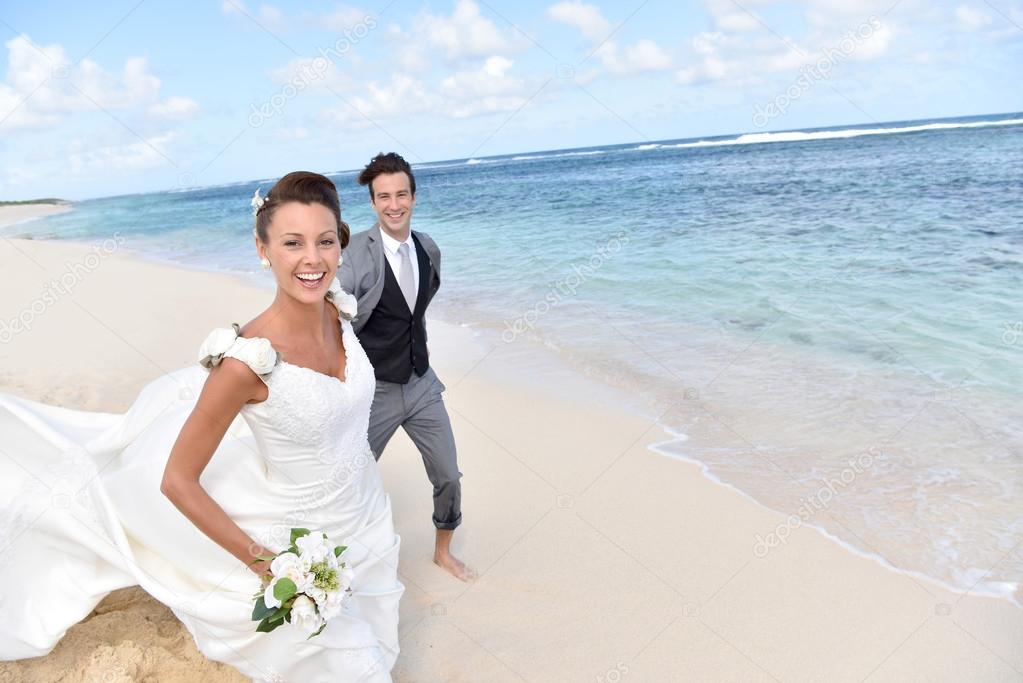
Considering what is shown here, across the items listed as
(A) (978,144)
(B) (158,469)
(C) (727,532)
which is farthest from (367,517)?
(A) (978,144)

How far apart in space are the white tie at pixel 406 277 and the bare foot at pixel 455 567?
4.55 feet

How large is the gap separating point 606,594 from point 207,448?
7.69 feet

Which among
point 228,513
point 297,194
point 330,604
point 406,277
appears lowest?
point 330,604

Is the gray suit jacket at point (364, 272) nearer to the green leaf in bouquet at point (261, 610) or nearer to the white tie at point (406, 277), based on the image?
the white tie at point (406, 277)

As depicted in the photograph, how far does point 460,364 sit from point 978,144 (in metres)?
36.5

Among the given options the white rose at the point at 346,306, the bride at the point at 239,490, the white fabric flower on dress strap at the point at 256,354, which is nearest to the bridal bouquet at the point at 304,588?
the bride at the point at 239,490

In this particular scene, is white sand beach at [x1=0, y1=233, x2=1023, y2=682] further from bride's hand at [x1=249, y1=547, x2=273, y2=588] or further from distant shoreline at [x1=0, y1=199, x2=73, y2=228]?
distant shoreline at [x1=0, y1=199, x2=73, y2=228]

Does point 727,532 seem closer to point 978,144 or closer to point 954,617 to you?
point 954,617

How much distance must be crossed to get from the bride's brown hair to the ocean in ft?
9.78

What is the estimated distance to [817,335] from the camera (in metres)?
8.18

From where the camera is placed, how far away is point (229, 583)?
8.62 ft

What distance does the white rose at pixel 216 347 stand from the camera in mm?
2295

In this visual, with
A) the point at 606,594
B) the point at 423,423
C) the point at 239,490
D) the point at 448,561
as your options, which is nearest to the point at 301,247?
the point at 239,490

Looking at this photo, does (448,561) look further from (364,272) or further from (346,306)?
(346,306)
